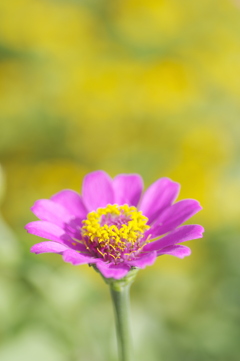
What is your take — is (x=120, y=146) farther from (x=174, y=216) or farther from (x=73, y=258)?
(x=73, y=258)

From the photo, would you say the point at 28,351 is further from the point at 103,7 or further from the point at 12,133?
the point at 103,7

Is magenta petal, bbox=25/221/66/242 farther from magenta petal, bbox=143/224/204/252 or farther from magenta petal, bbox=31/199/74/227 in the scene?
magenta petal, bbox=143/224/204/252

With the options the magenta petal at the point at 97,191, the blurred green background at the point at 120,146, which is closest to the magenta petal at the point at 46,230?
the magenta petal at the point at 97,191

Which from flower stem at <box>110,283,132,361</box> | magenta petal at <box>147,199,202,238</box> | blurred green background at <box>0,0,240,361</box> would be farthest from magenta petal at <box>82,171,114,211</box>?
blurred green background at <box>0,0,240,361</box>

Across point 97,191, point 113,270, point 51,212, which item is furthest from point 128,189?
point 113,270

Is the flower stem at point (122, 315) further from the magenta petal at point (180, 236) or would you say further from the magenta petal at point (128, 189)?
the magenta petal at point (128, 189)

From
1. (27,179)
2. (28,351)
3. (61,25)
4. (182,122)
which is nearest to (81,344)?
(28,351)
